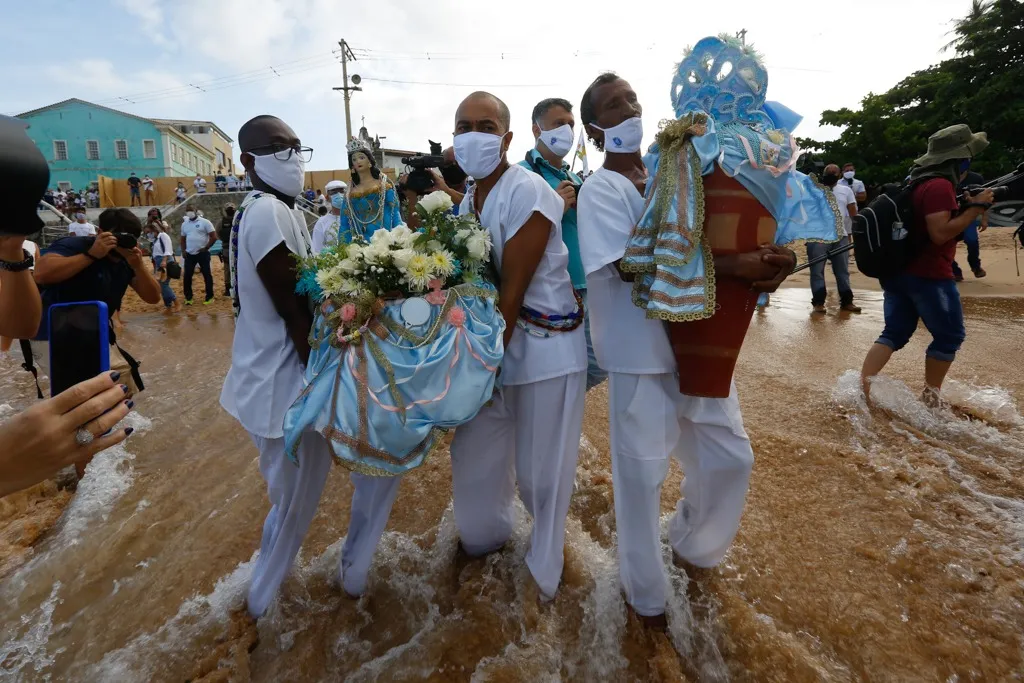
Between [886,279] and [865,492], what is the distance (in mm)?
1800

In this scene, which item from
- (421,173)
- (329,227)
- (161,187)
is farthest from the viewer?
(161,187)

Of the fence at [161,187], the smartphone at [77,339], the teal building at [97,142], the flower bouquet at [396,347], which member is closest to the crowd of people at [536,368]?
the flower bouquet at [396,347]

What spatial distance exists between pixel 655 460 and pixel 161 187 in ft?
114

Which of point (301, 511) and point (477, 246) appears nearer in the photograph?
point (477, 246)

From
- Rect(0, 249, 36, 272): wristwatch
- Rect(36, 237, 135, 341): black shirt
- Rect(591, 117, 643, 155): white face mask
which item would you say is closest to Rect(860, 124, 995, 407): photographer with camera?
Rect(591, 117, 643, 155): white face mask

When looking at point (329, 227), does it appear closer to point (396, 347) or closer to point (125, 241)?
point (125, 241)

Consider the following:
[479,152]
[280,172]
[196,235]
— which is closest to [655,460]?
[479,152]

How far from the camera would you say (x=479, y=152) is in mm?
2400

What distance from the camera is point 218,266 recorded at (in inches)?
663

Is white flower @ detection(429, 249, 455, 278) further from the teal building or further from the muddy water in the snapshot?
the teal building

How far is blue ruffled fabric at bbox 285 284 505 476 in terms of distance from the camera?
201 centimetres

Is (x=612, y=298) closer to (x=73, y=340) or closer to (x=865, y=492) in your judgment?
(x=73, y=340)

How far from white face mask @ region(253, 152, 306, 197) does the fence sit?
90.3ft

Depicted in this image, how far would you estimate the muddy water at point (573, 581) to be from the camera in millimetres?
2203
